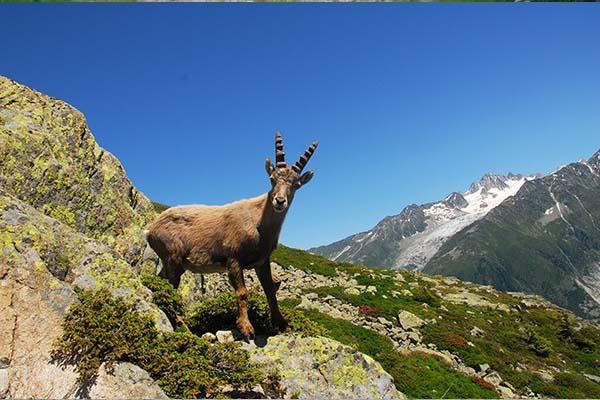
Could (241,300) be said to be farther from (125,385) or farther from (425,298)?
(425,298)

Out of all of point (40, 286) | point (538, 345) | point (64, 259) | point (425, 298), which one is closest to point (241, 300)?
point (64, 259)

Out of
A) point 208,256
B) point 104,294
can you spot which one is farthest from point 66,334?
point 208,256

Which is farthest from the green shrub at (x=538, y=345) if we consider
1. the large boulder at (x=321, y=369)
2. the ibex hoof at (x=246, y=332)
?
the ibex hoof at (x=246, y=332)

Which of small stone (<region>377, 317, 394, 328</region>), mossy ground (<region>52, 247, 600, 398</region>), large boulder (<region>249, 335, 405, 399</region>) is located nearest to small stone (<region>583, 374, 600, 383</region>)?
mossy ground (<region>52, 247, 600, 398</region>)

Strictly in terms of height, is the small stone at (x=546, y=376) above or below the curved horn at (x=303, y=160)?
below

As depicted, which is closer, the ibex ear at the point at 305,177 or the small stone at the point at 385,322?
the ibex ear at the point at 305,177

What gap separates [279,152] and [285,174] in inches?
19.6

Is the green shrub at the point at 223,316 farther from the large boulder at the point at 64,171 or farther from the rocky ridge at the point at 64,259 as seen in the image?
the large boulder at the point at 64,171

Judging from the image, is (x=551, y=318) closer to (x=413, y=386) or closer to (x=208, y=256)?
(x=413, y=386)

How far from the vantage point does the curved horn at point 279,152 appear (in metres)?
9.51

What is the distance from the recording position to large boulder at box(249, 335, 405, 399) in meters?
9.00

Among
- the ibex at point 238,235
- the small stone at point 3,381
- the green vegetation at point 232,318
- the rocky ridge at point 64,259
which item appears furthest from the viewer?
the green vegetation at point 232,318

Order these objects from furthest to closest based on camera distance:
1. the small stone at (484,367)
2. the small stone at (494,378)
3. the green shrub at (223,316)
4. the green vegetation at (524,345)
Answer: the green vegetation at (524,345) → the small stone at (484,367) → the small stone at (494,378) → the green shrub at (223,316)

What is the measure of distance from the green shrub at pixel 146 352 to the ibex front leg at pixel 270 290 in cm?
167
